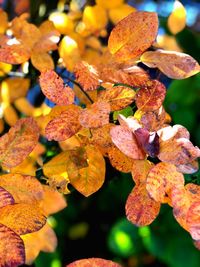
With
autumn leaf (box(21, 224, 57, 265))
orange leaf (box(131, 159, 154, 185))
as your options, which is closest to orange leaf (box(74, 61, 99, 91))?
orange leaf (box(131, 159, 154, 185))

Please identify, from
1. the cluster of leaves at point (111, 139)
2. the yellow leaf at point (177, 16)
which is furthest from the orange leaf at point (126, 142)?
the yellow leaf at point (177, 16)

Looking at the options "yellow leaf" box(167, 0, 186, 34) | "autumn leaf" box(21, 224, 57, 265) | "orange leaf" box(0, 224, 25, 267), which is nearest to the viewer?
"orange leaf" box(0, 224, 25, 267)

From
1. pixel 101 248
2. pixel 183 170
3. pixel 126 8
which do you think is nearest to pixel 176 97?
pixel 101 248

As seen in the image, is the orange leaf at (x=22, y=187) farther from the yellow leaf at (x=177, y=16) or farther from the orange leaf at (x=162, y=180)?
the yellow leaf at (x=177, y=16)

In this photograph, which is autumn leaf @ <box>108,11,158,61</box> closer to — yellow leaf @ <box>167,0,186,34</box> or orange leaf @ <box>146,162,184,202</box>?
orange leaf @ <box>146,162,184,202</box>

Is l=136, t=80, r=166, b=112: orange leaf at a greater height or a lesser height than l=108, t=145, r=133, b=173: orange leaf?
greater

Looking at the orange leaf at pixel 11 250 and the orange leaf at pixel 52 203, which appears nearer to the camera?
the orange leaf at pixel 11 250

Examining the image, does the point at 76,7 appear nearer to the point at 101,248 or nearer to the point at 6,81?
the point at 6,81
